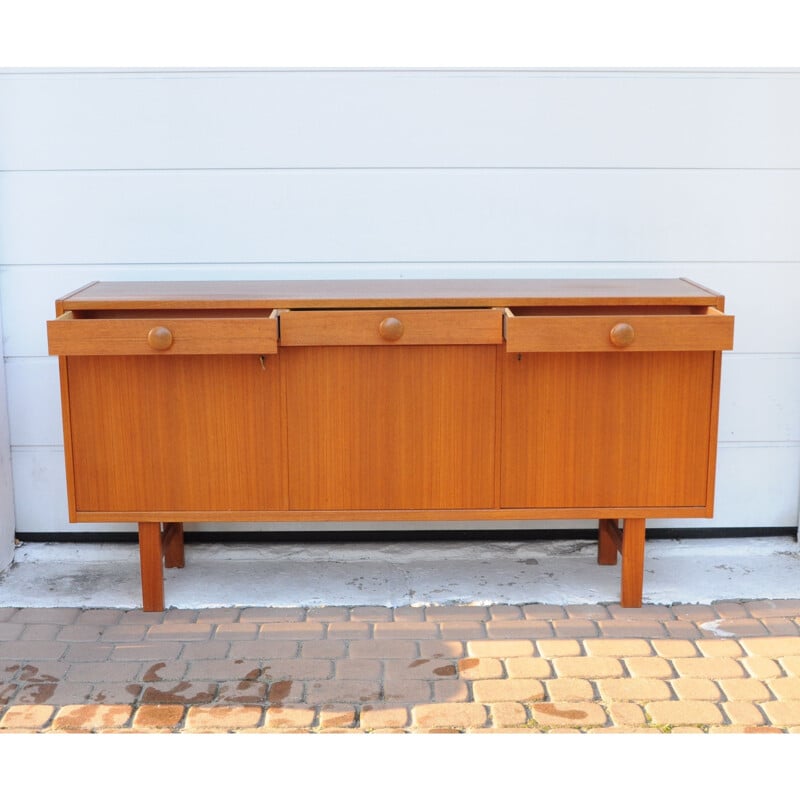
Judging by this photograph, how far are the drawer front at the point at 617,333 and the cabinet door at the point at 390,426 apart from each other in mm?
164

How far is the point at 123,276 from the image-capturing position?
3777mm

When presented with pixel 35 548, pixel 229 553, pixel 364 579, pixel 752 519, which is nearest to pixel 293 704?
pixel 364 579

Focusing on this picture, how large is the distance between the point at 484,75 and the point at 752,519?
6.13ft

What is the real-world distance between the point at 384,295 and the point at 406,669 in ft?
3.55

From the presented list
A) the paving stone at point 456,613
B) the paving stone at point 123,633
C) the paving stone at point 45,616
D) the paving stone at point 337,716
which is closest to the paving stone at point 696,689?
the paving stone at point 456,613

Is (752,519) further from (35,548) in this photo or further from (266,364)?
(35,548)

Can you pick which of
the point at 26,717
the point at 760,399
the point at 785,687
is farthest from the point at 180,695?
the point at 760,399

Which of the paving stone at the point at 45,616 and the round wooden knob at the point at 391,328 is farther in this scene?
the paving stone at the point at 45,616

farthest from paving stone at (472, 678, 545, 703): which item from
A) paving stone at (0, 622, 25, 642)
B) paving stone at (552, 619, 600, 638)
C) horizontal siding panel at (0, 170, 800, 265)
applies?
horizontal siding panel at (0, 170, 800, 265)

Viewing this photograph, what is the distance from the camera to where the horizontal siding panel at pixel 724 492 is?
154 inches

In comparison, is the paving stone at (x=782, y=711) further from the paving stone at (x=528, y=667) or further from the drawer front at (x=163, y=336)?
the drawer front at (x=163, y=336)

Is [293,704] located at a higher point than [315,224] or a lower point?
lower

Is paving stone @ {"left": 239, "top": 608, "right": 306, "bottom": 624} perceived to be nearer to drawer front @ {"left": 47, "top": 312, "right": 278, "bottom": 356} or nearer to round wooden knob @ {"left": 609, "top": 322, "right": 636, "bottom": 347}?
drawer front @ {"left": 47, "top": 312, "right": 278, "bottom": 356}

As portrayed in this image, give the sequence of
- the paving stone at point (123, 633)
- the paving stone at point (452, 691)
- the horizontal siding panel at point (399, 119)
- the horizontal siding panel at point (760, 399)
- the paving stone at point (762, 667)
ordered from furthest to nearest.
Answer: the horizontal siding panel at point (760, 399) < the horizontal siding panel at point (399, 119) < the paving stone at point (123, 633) < the paving stone at point (762, 667) < the paving stone at point (452, 691)
